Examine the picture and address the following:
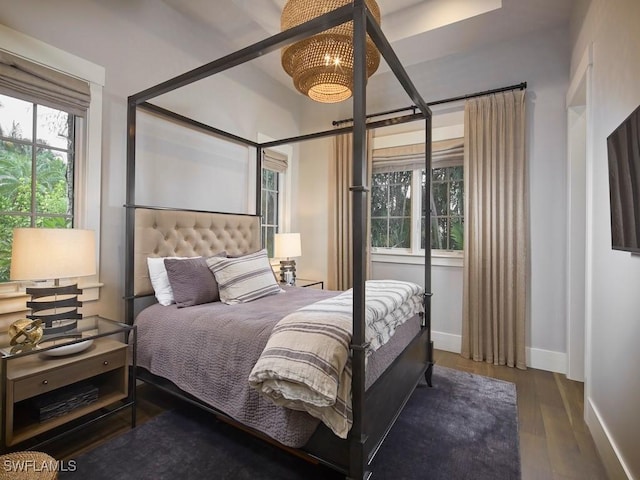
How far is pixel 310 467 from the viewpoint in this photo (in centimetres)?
172

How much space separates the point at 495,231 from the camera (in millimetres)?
3230

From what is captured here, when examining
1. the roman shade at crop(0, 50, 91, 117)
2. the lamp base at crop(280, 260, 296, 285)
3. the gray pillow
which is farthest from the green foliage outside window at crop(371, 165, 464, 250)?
the roman shade at crop(0, 50, 91, 117)

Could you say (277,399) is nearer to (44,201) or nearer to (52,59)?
(44,201)

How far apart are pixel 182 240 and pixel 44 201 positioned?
3.14ft

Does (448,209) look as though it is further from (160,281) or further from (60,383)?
(60,383)

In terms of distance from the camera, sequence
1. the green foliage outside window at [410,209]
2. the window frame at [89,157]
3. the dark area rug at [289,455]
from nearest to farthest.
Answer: the dark area rug at [289,455] < the window frame at [89,157] < the green foliage outside window at [410,209]

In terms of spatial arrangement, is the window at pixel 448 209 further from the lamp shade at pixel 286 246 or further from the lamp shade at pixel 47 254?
the lamp shade at pixel 47 254

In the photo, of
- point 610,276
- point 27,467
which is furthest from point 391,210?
point 27,467

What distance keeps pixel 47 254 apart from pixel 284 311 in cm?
132

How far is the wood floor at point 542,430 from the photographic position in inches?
70.1

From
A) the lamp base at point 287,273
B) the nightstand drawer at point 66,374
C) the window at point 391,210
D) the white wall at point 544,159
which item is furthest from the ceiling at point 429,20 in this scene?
the nightstand drawer at point 66,374

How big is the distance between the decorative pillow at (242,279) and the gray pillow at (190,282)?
6 centimetres

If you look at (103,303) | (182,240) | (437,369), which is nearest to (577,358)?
(437,369)

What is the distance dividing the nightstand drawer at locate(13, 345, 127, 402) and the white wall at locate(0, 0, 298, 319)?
59cm
